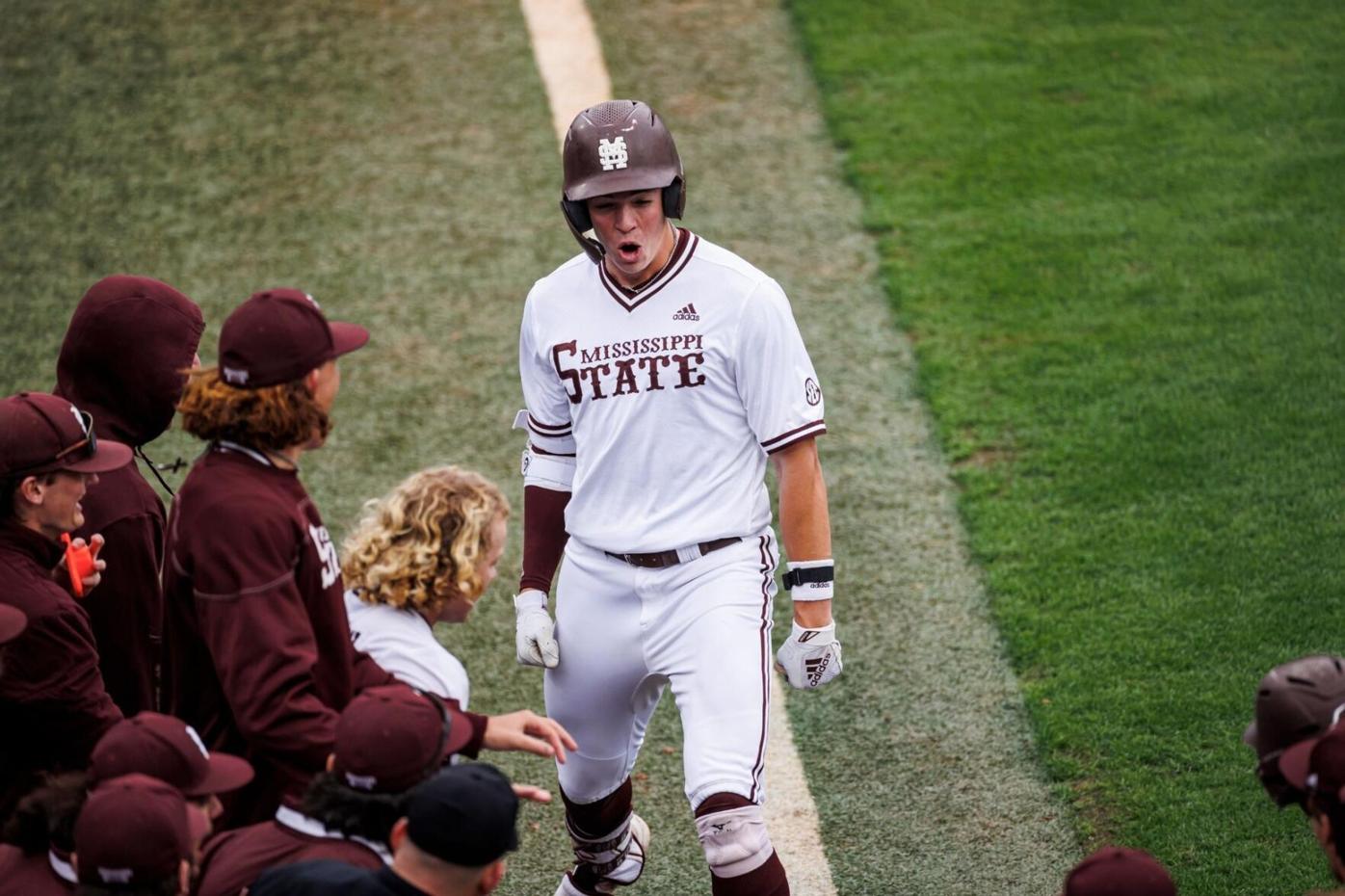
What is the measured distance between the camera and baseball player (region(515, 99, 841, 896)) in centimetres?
390

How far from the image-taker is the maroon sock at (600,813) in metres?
4.22

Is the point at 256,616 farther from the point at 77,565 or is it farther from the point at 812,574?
the point at 812,574

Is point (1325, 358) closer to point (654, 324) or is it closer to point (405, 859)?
point (654, 324)

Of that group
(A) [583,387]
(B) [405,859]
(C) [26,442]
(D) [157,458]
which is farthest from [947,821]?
(D) [157,458]

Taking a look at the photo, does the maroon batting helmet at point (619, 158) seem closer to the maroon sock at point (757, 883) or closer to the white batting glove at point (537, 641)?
the white batting glove at point (537, 641)

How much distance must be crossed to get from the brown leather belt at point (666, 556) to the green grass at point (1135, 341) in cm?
150

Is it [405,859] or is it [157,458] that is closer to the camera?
[405,859]

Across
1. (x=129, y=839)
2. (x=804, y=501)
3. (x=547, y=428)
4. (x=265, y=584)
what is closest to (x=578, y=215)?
(x=547, y=428)

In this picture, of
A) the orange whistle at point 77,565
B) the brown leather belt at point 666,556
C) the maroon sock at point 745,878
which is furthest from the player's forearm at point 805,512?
the orange whistle at point 77,565

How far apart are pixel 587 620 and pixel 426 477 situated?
2.11 feet

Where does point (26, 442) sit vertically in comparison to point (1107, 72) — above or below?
above

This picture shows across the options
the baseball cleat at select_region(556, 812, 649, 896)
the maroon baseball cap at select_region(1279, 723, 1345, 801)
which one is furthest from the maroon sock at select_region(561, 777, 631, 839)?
the maroon baseball cap at select_region(1279, 723, 1345, 801)

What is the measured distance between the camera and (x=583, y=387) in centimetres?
401

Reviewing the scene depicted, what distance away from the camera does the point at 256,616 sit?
3061 mm
